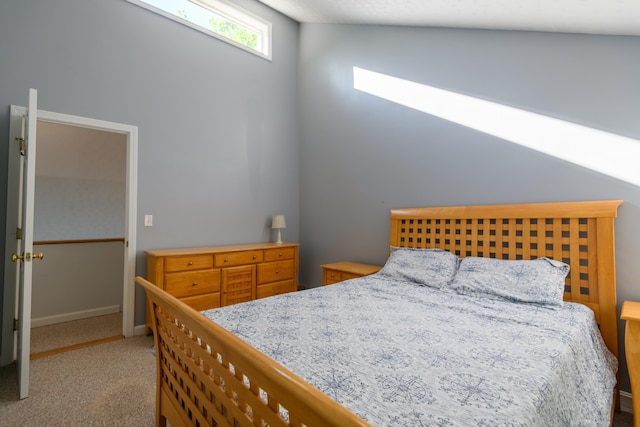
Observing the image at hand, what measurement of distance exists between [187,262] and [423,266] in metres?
2.16

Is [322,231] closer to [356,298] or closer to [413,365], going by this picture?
[356,298]

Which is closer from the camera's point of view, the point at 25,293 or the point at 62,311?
the point at 25,293

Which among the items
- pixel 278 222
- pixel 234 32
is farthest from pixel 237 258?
pixel 234 32

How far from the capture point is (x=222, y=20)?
385cm

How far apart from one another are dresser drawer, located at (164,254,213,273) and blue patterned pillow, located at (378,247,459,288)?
1.70 meters

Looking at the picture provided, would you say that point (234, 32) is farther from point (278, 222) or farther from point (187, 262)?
point (187, 262)

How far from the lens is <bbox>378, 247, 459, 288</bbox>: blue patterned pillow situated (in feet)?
8.13

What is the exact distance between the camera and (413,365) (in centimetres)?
117

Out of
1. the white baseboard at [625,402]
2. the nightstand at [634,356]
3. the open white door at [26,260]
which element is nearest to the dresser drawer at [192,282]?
the open white door at [26,260]

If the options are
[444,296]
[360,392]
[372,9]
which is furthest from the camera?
[372,9]

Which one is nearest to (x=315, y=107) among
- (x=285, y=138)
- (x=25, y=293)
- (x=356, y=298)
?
(x=285, y=138)

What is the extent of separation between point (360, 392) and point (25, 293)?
223 cm

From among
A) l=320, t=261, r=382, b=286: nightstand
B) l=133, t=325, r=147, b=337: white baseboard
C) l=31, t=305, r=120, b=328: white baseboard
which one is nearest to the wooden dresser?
l=133, t=325, r=147, b=337: white baseboard

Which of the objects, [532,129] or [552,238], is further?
[532,129]
